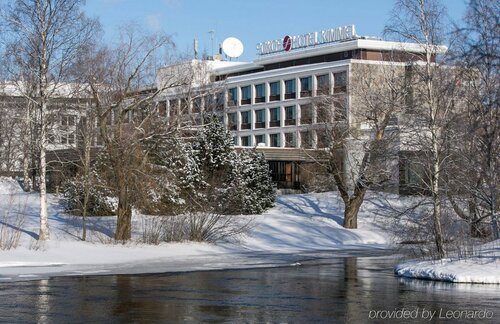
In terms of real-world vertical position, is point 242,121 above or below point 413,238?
above

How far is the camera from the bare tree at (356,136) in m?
45.4

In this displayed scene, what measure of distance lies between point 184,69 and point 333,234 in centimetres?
1359

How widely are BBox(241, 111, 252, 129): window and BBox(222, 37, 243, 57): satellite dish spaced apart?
12.7m

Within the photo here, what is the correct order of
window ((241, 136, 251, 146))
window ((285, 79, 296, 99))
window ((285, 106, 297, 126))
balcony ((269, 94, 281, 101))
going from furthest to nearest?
window ((241, 136, 251, 146)) → balcony ((269, 94, 281, 101)) → window ((285, 79, 296, 99)) → window ((285, 106, 297, 126))

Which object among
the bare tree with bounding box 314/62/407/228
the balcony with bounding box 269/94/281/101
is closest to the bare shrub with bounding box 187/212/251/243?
the bare tree with bounding box 314/62/407/228

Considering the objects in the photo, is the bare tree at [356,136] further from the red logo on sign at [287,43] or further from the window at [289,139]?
the red logo on sign at [287,43]

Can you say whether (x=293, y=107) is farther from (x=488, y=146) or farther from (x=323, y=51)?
(x=488, y=146)

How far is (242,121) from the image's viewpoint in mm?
100188

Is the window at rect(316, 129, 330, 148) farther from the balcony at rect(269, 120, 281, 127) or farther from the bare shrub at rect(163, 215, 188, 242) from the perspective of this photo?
the balcony at rect(269, 120, 281, 127)

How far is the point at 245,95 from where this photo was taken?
326 ft

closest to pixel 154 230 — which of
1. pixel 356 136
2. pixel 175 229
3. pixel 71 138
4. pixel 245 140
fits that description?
pixel 175 229

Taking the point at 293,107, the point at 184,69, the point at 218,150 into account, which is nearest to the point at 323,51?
the point at 293,107

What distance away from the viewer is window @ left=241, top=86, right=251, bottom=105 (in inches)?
3895

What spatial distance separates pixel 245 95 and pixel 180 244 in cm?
6176
